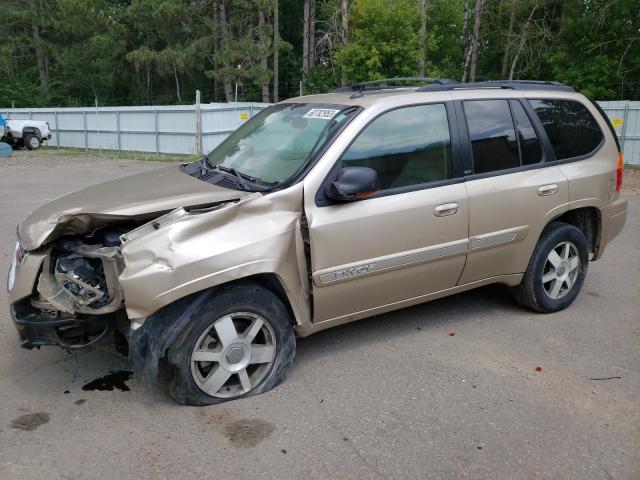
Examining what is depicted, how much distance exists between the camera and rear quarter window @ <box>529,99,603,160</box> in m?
4.75

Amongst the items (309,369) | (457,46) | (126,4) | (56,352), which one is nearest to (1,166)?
(56,352)

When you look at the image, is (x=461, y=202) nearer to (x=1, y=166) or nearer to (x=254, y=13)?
(x=1, y=166)

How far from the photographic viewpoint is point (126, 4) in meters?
45.3

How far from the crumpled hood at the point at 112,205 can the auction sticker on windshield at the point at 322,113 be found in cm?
86

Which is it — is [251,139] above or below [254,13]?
below

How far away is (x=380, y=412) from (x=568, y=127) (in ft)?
9.67

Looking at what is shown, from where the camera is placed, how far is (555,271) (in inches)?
192

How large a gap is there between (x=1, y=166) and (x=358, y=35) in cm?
1602

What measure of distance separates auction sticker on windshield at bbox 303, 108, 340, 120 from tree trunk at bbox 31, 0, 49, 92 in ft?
157

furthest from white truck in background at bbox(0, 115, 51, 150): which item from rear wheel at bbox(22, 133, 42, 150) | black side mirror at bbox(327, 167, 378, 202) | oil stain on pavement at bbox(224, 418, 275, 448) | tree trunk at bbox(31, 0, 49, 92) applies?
tree trunk at bbox(31, 0, 49, 92)

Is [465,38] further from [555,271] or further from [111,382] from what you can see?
[111,382]

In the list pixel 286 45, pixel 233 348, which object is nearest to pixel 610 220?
pixel 233 348

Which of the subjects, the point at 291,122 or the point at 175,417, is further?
the point at 291,122

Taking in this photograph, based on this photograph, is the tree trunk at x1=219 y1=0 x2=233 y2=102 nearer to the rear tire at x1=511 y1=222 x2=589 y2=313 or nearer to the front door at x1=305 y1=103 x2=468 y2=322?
the rear tire at x1=511 y1=222 x2=589 y2=313
